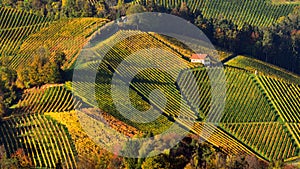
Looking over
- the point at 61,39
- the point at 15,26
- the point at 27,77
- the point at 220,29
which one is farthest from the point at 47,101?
the point at 220,29

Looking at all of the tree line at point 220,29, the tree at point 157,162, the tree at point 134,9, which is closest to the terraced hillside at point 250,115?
the tree at point 157,162

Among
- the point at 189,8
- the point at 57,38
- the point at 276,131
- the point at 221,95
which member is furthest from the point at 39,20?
the point at 276,131

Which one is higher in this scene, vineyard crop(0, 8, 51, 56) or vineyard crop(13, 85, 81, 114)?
vineyard crop(13, 85, 81, 114)

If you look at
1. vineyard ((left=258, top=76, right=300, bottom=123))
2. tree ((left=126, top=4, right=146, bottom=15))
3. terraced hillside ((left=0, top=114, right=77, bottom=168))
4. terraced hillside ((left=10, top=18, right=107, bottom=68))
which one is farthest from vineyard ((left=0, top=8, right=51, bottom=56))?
vineyard ((left=258, top=76, right=300, bottom=123))

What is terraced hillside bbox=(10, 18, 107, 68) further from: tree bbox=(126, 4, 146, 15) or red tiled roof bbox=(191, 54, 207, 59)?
red tiled roof bbox=(191, 54, 207, 59)

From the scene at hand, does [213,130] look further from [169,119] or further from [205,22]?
[205,22]

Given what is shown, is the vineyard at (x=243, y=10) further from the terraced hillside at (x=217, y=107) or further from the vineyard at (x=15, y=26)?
the terraced hillside at (x=217, y=107)
